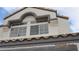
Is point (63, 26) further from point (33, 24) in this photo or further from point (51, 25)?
point (33, 24)

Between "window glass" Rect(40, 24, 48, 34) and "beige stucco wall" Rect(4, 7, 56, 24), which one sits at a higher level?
"beige stucco wall" Rect(4, 7, 56, 24)

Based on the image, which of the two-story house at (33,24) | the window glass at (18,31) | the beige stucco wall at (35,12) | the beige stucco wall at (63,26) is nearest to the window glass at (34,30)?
the two-story house at (33,24)

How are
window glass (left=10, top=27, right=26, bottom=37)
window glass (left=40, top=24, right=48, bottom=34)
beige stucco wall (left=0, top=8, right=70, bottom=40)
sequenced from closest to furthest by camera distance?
beige stucco wall (left=0, top=8, right=70, bottom=40), window glass (left=40, top=24, right=48, bottom=34), window glass (left=10, top=27, right=26, bottom=37)

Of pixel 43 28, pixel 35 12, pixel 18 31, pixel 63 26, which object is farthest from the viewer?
pixel 35 12

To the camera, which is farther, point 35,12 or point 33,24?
point 35,12

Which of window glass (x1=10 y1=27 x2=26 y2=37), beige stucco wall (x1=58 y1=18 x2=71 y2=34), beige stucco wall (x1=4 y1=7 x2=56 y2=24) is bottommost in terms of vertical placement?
window glass (x1=10 y1=27 x2=26 y2=37)

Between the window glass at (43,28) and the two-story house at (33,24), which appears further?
the window glass at (43,28)

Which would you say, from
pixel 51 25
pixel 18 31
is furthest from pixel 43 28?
pixel 18 31

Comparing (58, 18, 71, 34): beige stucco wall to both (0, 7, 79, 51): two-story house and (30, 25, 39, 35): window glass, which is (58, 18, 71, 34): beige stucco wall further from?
(30, 25, 39, 35): window glass

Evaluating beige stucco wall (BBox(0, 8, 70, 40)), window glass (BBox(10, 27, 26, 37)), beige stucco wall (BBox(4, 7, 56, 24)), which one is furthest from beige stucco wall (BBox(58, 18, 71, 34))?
window glass (BBox(10, 27, 26, 37))

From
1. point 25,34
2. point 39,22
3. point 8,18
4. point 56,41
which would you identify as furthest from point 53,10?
point 56,41

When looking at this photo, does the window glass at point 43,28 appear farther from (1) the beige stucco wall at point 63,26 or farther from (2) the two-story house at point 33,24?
(1) the beige stucco wall at point 63,26

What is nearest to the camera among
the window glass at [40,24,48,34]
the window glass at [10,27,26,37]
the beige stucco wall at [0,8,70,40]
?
the beige stucco wall at [0,8,70,40]
